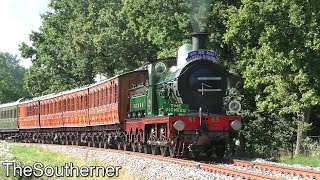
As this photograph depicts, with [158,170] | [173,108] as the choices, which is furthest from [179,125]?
[158,170]

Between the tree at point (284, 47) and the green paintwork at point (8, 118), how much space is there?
2555cm

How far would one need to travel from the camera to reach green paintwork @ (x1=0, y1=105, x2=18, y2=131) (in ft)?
145

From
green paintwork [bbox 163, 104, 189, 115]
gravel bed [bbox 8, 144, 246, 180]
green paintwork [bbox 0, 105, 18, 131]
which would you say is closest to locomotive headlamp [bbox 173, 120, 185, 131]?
green paintwork [bbox 163, 104, 189, 115]

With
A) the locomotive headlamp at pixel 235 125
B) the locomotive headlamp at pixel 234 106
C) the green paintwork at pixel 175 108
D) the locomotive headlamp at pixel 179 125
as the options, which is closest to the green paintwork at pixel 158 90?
the green paintwork at pixel 175 108

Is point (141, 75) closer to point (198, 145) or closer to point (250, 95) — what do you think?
point (198, 145)

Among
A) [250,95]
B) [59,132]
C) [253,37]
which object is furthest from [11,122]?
[253,37]

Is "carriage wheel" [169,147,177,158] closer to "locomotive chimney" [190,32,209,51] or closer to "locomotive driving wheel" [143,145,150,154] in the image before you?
"locomotive driving wheel" [143,145,150,154]

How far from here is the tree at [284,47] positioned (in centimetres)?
2097

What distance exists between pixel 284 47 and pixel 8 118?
3056 centimetres

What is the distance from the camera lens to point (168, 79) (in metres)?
18.8

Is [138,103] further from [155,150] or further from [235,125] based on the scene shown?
[235,125]

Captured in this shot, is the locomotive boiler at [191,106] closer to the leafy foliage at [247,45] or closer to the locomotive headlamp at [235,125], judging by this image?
the locomotive headlamp at [235,125]

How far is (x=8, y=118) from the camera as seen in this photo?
4603 cm

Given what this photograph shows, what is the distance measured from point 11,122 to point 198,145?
3036 centimetres
